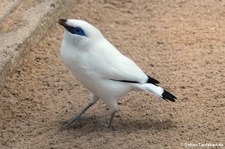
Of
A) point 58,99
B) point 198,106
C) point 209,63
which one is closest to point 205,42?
point 209,63

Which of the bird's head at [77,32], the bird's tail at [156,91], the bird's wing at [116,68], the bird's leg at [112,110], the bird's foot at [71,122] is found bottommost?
the bird's foot at [71,122]

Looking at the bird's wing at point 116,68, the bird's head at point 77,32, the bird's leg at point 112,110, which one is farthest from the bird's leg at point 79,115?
the bird's head at point 77,32

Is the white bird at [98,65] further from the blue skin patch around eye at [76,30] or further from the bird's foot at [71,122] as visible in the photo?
the bird's foot at [71,122]

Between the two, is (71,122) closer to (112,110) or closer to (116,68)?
(112,110)

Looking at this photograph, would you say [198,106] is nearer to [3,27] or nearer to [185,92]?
[185,92]

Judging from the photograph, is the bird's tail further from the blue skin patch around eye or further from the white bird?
the blue skin patch around eye

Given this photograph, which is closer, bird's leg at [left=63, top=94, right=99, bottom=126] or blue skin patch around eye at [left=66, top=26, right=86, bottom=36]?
blue skin patch around eye at [left=66, top=26, right=86, bottom=36]

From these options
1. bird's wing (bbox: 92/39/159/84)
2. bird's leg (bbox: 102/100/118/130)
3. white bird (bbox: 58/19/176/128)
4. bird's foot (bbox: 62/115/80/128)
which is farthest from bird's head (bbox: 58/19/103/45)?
bird's foot (bbox: 62/115/80/128)
